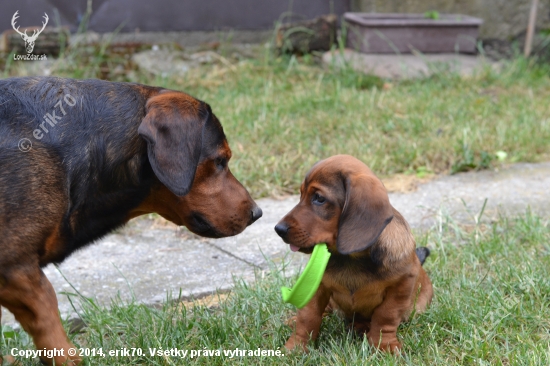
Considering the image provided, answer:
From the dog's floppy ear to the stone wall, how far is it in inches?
254

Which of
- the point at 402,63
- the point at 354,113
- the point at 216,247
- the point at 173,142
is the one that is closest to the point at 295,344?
the point at 173,142

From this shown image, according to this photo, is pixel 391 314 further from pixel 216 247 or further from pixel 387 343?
pixel 216 247

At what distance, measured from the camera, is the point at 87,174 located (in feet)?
10.2

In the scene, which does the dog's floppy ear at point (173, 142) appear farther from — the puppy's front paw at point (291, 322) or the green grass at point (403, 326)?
the puppy's front paw at point (291, 322)

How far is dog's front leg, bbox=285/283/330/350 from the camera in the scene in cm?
322

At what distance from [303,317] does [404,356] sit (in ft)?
1.56

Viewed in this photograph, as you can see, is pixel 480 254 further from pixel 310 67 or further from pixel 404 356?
pixel 310 67

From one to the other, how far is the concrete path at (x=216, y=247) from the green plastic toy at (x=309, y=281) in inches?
40.2

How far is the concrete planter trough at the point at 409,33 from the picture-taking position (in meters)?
8.33

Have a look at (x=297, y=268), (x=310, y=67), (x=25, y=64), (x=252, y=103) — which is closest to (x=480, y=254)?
(x=297, y=268)

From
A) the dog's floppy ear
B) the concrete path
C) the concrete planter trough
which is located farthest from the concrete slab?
the dog's floppy ear

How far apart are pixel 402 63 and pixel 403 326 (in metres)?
5.33

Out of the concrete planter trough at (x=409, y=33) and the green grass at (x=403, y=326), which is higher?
the concrete planter trough at (x=409, y=33)

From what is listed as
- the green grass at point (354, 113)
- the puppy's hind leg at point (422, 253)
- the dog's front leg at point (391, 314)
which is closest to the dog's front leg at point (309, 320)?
the dog's front leg at point (391, 314)
